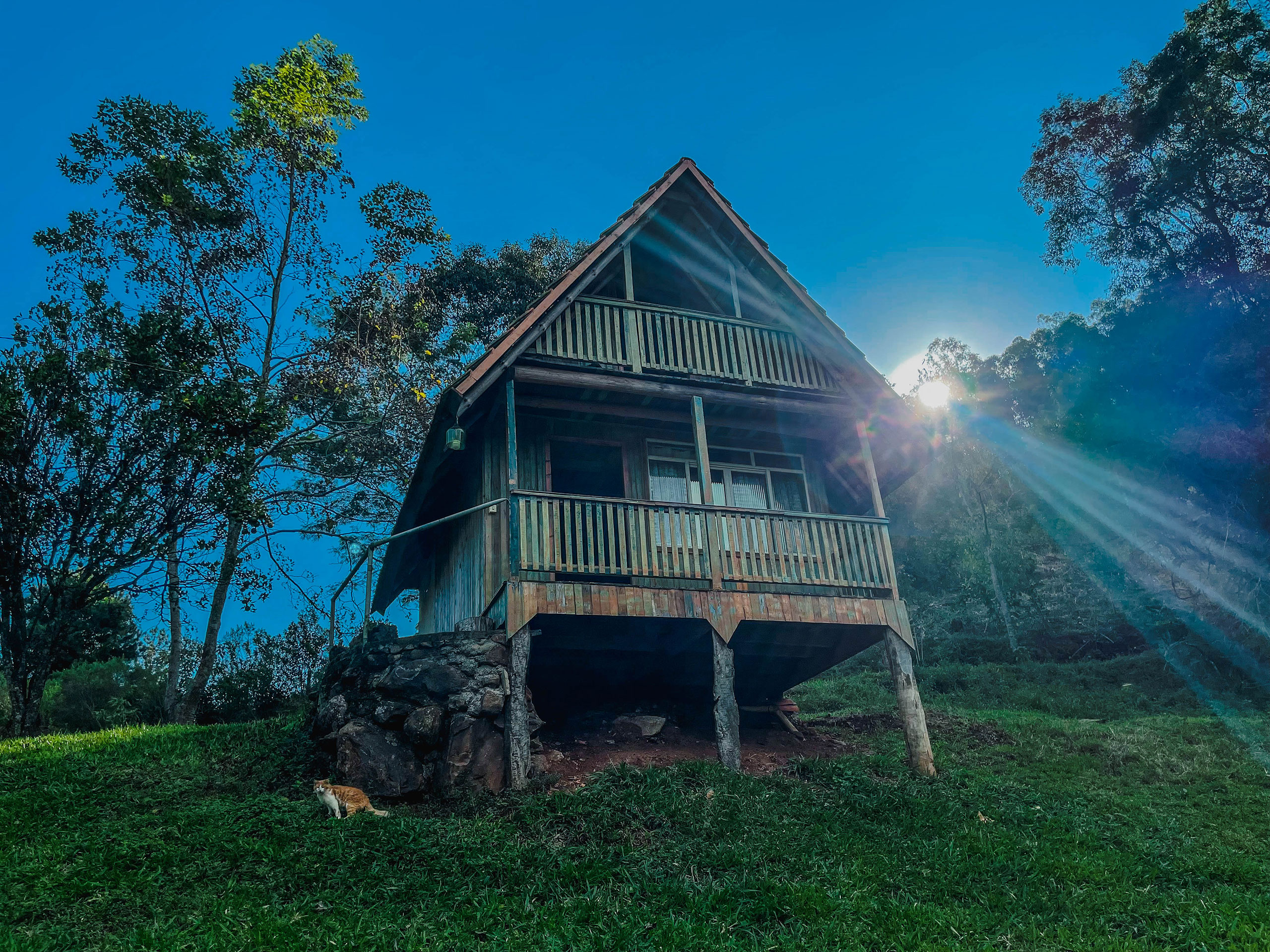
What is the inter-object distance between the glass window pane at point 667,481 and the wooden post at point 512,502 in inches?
117

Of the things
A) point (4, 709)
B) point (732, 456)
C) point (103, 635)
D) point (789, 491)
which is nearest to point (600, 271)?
point (732, 456)

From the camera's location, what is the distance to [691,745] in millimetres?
13102

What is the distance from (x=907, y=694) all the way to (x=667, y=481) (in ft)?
17.0

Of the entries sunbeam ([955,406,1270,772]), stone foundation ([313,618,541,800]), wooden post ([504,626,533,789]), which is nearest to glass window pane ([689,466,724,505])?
wooden post ([504,626,533,789])

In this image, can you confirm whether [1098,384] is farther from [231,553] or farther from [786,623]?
[231,553]

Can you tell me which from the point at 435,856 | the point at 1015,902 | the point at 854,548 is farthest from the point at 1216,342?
the point at 435,856

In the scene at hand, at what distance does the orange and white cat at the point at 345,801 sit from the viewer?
936 centimetres

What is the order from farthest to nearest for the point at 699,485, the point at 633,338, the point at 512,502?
the point at 699,485
the point at 633,338
the point at 512,502

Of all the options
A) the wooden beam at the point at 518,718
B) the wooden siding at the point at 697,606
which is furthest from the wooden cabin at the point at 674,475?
the wooden beam at the point at 518,718

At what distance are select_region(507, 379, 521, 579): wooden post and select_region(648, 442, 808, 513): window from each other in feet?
10.1

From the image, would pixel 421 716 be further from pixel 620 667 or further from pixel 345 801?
pixel 620 667

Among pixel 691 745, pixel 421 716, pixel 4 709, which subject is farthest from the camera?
pixel 4 709

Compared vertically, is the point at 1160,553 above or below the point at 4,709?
above

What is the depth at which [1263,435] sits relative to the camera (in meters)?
20.8
